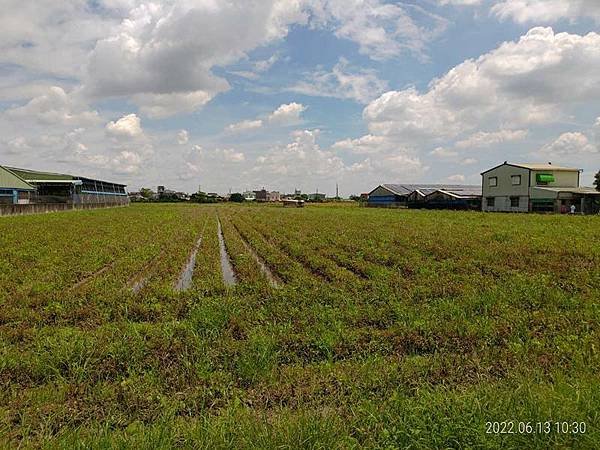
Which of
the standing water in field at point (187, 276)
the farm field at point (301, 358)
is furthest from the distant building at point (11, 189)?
the farm field at point (301, 358)

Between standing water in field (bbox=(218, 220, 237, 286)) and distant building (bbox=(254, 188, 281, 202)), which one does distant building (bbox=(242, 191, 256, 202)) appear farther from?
standing water in field (bbox=(218, 220, 237, 286))

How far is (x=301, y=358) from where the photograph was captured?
16.3ft

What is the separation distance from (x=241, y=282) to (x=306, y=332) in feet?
13.3

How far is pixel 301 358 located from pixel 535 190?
156ft

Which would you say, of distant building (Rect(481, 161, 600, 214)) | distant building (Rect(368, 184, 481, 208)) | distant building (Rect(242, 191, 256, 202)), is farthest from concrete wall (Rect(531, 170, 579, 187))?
distant building (Rect(242, 191, 256, 202))

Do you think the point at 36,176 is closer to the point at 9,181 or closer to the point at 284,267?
the point at 9,181

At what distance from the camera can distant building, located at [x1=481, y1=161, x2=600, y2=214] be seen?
139ft

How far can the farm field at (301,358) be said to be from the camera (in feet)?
10.7

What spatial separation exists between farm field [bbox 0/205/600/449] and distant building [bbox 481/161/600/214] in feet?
125

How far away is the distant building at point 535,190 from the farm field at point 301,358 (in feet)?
125

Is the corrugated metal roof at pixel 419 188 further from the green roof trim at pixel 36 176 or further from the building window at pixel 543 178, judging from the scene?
the green roof trim at pixel 36 176

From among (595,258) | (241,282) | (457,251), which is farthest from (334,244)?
(595,258)

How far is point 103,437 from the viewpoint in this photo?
3.16 meters

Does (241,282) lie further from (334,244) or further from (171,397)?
(334,244)
